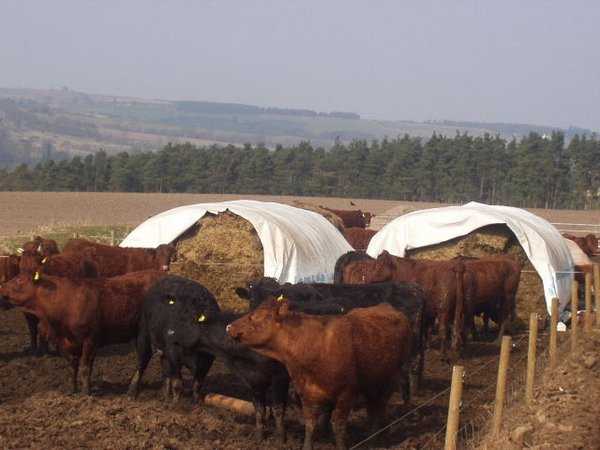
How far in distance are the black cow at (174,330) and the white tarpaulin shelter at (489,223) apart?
7830 mm

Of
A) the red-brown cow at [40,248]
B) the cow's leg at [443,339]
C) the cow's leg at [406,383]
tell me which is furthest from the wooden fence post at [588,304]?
the red-brown cow at [40,248]

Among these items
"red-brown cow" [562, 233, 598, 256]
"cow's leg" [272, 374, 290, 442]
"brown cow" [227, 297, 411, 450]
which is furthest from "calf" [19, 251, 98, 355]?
"red-brown cow" [562, 233, 598, 256]

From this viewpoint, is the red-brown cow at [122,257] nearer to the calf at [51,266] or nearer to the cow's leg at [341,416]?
the calf at [51,266]

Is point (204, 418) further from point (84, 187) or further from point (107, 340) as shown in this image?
point (84, 187)

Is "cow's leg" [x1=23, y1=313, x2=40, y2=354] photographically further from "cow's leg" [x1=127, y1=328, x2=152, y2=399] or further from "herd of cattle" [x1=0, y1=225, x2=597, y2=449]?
"cow's leg" [x1=127, y1=328, x2=152, y2=399]

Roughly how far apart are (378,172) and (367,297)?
5999 centimetres

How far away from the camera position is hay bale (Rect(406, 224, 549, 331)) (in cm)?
1798

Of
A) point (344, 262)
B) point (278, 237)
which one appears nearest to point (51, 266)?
point (278, 237)

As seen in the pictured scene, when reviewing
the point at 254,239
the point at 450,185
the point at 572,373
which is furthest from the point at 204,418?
the point at 450,185

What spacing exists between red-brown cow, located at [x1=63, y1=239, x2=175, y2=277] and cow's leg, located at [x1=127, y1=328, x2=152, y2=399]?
4.84 metres

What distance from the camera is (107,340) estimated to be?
12.0 m

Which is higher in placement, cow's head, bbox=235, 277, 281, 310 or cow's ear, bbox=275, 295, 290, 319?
cow's ear, bbox=275, 295, 290, 319

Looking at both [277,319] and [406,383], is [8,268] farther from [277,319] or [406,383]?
[277,319]

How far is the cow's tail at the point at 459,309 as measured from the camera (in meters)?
14.6
